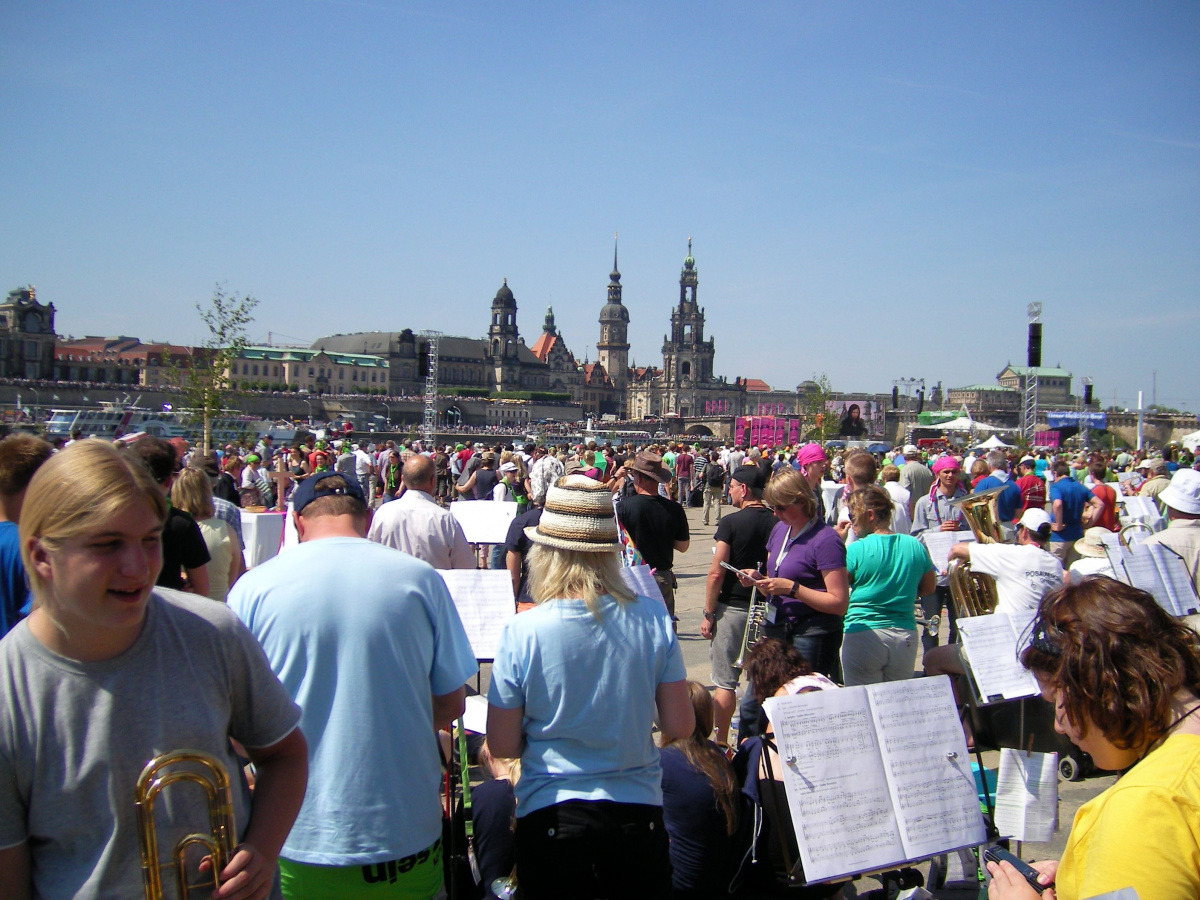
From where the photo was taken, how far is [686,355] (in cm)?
13225

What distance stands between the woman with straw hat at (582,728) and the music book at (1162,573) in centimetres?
377

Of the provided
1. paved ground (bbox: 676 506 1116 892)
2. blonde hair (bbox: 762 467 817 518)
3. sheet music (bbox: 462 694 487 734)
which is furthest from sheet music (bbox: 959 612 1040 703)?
sheet music (bbox: 462 694 487 734)

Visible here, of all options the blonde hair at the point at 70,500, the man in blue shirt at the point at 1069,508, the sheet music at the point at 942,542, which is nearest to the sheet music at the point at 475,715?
the blonde hair at the point at 70,500

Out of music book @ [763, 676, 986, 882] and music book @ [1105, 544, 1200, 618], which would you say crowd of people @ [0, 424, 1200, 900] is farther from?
music book @ [1105, 544, 1200, 618]

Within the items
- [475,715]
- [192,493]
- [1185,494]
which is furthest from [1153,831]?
[1185,494]

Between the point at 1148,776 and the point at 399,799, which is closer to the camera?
the point at 1148,776

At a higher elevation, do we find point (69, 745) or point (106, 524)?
point (106, 524)

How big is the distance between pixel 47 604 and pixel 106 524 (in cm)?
17

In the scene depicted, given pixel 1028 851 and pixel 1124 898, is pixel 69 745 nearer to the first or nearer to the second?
pixel 1124 898

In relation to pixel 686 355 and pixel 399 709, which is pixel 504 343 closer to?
pixel 686 355

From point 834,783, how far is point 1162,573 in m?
3.31

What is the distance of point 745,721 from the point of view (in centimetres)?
423

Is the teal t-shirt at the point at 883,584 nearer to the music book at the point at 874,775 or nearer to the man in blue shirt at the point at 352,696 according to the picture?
the music book at the point at 874,775

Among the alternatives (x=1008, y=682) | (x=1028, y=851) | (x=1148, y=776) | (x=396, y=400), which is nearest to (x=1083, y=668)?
(x=1148, y=776)
